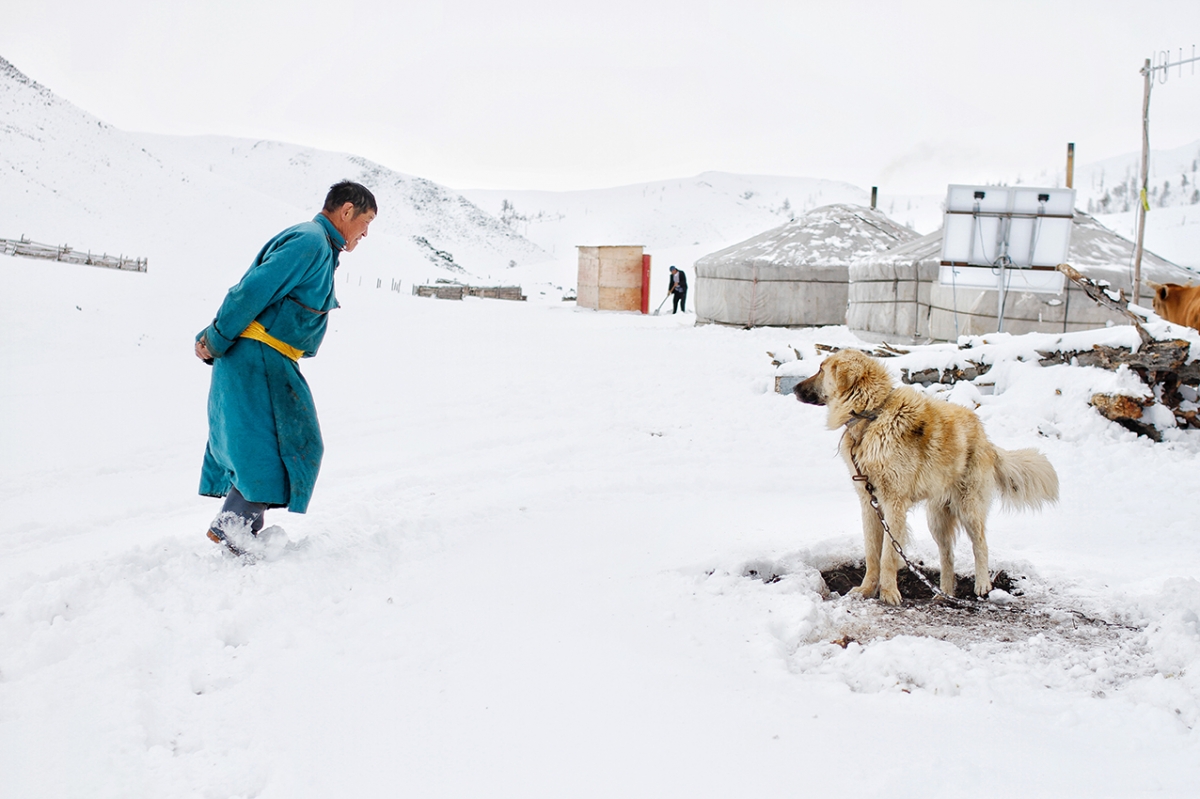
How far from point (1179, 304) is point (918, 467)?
5.75 m

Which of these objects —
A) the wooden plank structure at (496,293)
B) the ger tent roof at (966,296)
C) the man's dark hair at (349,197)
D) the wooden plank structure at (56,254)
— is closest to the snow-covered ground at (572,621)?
the man's dark hair at (349,197)

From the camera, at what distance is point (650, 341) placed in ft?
36.6

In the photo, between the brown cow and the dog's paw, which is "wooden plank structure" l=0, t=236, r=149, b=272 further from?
the brown cow

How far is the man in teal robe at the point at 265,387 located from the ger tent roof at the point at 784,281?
11927 mm

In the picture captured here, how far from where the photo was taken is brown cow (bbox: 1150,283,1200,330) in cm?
639

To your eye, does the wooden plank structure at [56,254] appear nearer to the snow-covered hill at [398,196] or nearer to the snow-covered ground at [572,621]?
the snow-covered ground at [572,621]

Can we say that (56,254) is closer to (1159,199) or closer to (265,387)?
(265,387)

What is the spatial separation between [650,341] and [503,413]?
5.41 metres

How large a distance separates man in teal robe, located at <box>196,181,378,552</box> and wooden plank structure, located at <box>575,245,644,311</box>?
1682 cm

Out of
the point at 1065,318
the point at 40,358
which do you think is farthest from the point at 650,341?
the point at 40,358

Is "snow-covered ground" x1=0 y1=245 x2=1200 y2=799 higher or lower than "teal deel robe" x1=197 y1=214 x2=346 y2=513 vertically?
lower

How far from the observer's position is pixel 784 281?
548 inches

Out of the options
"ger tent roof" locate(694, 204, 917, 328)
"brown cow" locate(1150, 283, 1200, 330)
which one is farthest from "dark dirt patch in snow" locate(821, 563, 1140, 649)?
"ger tent roof" locate(694, 204, 917, 328)

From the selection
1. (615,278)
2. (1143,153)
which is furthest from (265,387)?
(615,278)
